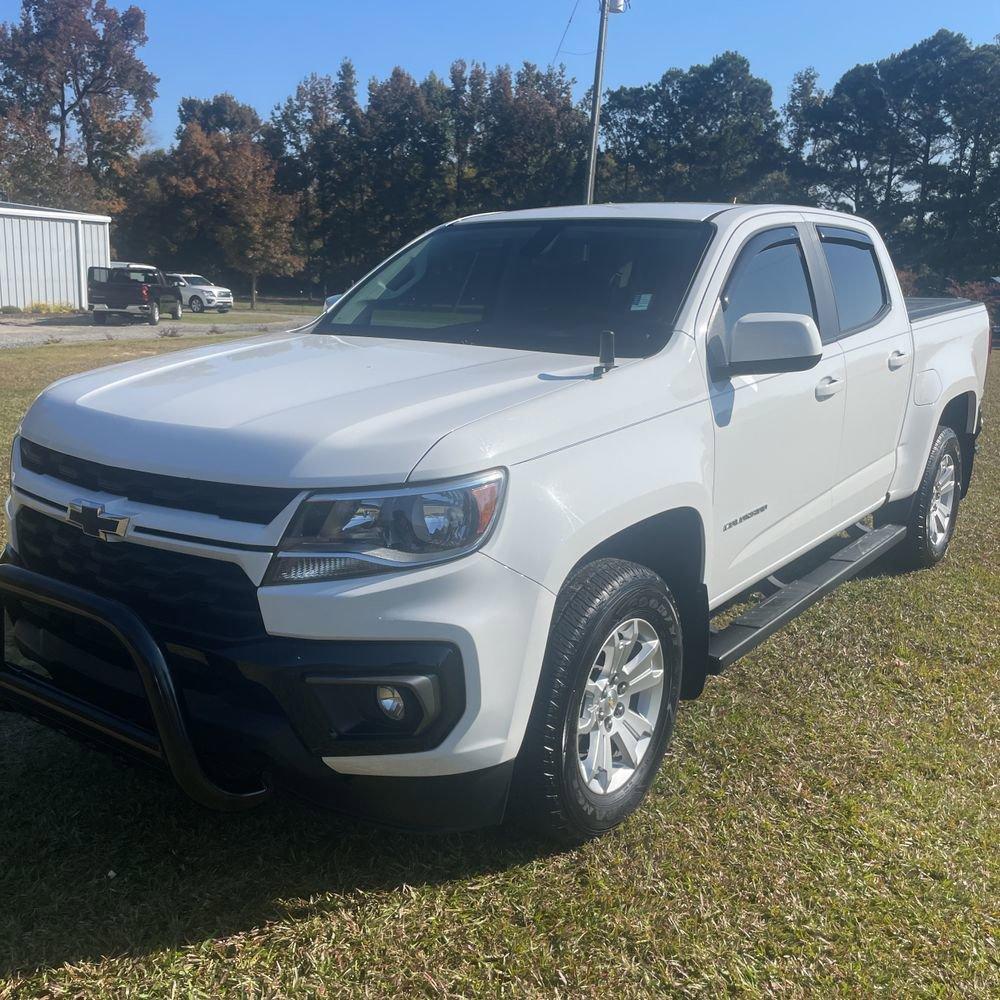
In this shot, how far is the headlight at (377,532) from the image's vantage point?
7.95 feet

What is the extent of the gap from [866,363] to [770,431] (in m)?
1.09

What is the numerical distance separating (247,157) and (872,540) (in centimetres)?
5041

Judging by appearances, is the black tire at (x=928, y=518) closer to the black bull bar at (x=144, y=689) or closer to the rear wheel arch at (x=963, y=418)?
the rear wheel arch at (x=963, y=418)

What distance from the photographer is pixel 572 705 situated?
2.75 metres

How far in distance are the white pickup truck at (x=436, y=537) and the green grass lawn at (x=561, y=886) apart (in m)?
0.27

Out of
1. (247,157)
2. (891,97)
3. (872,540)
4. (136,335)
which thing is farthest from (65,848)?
(891,97)

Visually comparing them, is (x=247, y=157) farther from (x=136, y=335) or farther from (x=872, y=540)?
(x=872, y=540)

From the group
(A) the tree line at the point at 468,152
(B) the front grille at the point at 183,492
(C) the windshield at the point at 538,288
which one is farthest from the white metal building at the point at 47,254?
(B) the front grille at the point at 183,492

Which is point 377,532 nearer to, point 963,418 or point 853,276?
point 853,276

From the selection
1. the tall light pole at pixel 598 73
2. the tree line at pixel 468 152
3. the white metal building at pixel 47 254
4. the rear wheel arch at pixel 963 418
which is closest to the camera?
the rear wheel arch at pixel 963 418

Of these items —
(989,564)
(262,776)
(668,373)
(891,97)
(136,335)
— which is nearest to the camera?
(262,776)

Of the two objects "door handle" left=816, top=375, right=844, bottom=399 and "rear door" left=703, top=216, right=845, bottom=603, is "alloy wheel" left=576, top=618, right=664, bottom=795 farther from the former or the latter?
"door handle" left=816, top=375, right=844, bottom=399

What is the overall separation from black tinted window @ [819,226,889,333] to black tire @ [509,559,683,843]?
2159mm

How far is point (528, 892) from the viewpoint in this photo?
2812mm
